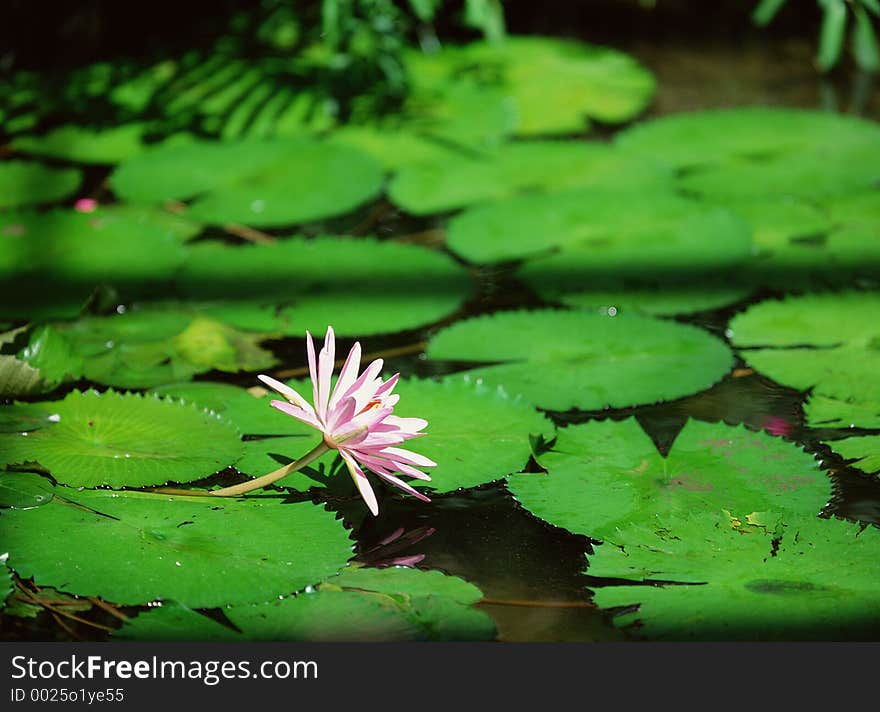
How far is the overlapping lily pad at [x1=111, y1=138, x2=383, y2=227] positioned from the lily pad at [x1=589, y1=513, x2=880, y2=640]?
129 centimetres

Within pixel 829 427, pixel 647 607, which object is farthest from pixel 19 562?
pixel 829 427

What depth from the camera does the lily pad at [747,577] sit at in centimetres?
130

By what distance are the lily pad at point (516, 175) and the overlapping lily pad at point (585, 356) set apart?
0.59 m

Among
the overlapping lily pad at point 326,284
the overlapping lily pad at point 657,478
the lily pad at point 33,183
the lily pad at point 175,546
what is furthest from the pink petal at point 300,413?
the lily pad at point 33,183

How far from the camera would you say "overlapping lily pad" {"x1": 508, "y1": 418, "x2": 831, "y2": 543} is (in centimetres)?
153

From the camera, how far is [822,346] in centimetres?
196

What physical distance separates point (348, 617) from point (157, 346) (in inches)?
32.7

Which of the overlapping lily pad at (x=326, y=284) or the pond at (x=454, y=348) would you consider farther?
the overlapping lily pad at (x=326, y=284)

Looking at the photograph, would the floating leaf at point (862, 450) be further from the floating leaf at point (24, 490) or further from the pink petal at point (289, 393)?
the floating leaf at point (24, 490)

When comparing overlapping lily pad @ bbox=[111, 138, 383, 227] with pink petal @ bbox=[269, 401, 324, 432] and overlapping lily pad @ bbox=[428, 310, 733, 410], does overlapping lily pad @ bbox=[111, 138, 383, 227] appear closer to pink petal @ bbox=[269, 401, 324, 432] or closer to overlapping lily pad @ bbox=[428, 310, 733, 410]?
overlapping lily pad @ bbox=[428, 310, 733, 410]

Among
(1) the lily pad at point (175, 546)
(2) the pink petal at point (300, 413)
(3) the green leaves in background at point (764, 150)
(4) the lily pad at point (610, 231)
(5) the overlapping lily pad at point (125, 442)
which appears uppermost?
(3) the green leaves in background at point (764, 150)

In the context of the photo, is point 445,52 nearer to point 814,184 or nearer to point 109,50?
point 109,50

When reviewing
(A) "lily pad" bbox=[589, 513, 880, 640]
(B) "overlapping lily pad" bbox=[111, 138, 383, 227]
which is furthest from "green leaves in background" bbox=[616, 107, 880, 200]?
(A) "lily pad" bbox=[589, 513, 880, 640]

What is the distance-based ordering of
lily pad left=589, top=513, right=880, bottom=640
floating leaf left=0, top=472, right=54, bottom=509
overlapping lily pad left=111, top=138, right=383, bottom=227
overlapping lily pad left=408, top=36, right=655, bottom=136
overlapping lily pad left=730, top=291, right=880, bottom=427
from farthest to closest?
overlapping lily pad left=408, top=36, right=655, bottom=136 < overlapping lily pad left=111, top=138, right=383, bottom=227 < overlapping lily pad left=730, top=291, right=880, bottom=427 < floating leaf left=0, top=472, right=54, bottom=509 < lily pad left=589, top=513, right=880, bottom=640
